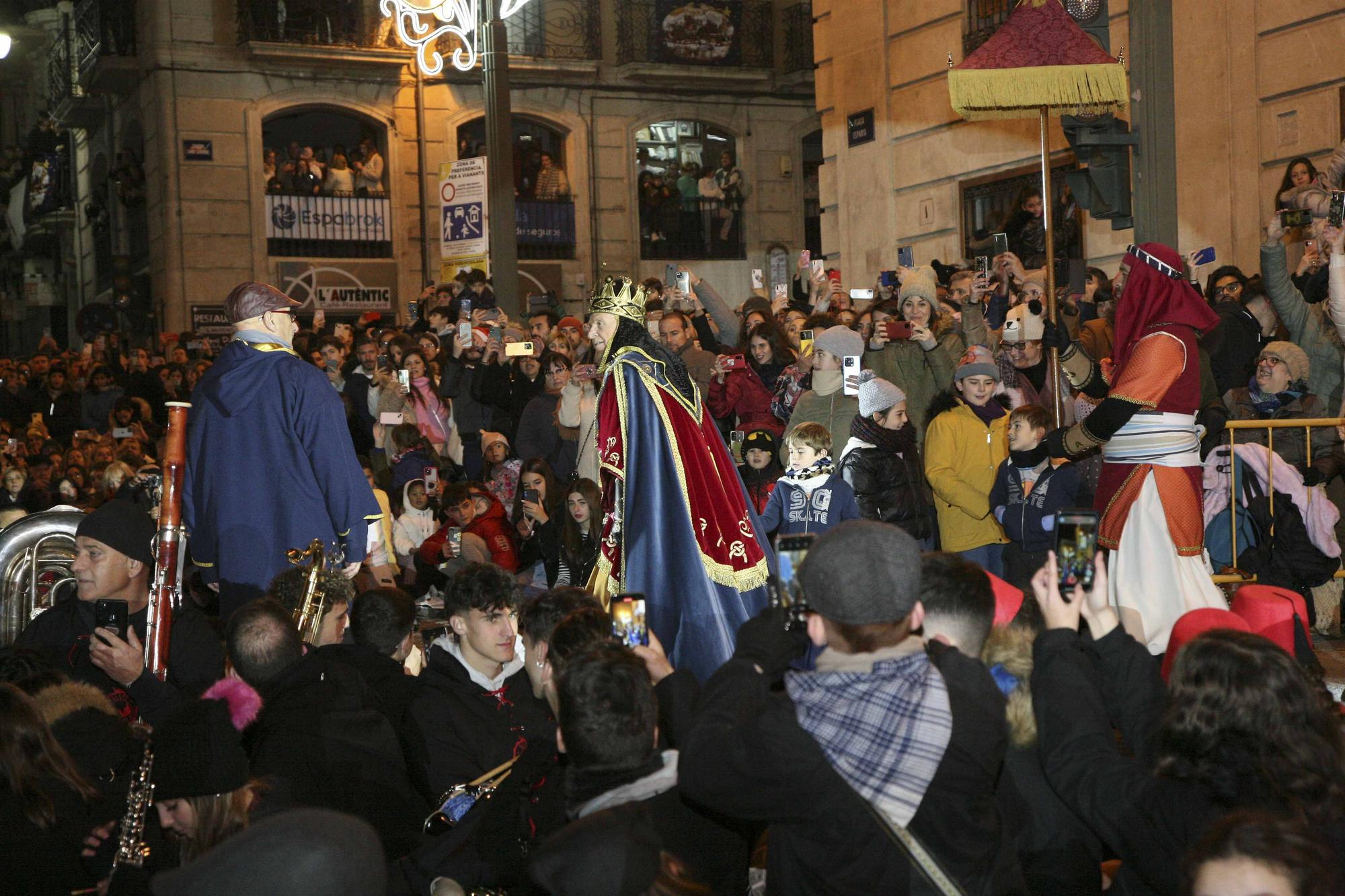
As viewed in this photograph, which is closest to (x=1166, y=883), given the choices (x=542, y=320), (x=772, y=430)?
(x=772, y=430)

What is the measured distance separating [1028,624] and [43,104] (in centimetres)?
3579

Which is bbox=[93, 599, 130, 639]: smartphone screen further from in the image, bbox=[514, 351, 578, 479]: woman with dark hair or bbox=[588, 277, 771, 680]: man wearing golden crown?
bbox=[514, 351, 578, 479]: woman with dark hair

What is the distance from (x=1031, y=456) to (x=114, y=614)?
455 centimetres

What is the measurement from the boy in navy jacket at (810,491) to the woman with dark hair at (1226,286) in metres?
3.33

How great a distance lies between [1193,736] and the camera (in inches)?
117

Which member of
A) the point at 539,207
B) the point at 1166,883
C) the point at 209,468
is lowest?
the point at 1166,883

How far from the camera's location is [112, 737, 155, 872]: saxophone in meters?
3.68

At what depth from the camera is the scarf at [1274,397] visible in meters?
8.48

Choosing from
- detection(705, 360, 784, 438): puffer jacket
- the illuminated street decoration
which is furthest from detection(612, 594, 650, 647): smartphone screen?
the illuminated street decoration

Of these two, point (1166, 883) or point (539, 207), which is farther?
point (539, 207)

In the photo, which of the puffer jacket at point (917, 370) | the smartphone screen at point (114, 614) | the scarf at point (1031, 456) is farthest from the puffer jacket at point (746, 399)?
the smartphone screen at point (114, 614)

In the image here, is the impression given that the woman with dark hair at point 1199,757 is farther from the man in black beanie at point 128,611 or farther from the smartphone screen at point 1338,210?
the smartphone screen at point 1338,210

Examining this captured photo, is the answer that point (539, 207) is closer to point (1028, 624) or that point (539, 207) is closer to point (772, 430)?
point (772, 430)

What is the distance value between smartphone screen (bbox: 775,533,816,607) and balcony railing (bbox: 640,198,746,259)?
82.1 ft
